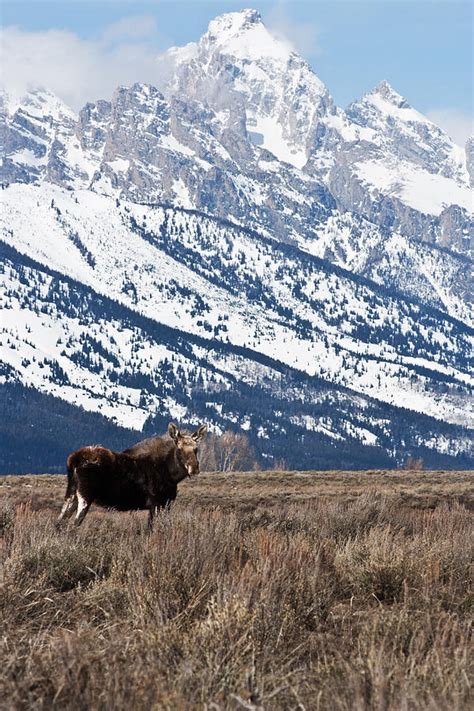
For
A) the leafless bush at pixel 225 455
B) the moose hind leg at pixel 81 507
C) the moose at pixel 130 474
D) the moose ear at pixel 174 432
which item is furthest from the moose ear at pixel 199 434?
the leafless bush at pixel 225 455

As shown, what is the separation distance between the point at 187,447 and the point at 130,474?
95 cm

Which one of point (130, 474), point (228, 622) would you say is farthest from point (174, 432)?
point (228, 622)

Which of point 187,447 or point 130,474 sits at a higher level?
point 187,447

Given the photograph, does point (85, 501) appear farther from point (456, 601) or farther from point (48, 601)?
point (456, 601)

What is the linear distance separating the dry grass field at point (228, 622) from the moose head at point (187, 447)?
2.13 metres

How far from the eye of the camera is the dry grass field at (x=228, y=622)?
4961mm

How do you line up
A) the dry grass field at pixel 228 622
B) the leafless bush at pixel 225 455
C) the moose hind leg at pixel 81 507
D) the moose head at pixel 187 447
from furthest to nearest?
the leafless bush at pixel 225 455 → the moose head at pixel 187 447 → the moose hind leg at pixel 81 507 → the dry grass field at pixel 228 622

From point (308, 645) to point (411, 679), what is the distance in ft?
4.42

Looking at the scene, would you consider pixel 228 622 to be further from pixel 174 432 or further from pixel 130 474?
pixel 174 432

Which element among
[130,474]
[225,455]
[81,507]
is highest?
[130,474]

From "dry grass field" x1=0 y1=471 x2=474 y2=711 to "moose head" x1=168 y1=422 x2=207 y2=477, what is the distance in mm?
2131

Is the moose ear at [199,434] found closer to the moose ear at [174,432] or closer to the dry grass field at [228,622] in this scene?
the moose ear at [174,432]

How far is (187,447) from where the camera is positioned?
13.6 meters

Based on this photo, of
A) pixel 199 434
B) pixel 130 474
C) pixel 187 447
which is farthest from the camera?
pixel 199 434
